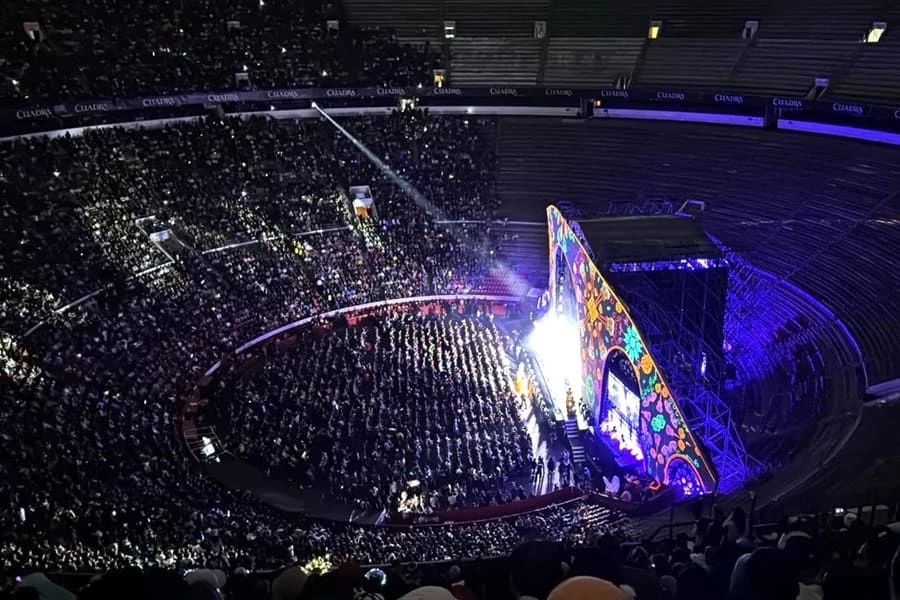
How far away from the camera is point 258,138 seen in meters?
38.2

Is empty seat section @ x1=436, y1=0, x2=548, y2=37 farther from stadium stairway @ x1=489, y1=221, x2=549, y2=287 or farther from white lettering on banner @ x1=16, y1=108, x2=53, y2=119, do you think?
white lettering on banner @ x1=16, y1=108, x2=53, y2=119

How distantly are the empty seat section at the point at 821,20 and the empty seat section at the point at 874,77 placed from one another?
1.37 m

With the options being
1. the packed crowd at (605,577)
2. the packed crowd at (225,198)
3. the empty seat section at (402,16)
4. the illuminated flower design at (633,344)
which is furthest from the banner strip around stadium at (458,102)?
the packed crowd at (605,577)

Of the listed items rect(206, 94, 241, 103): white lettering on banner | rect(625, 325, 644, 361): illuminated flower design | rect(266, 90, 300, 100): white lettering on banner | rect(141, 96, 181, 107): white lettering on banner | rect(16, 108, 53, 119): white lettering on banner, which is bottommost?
rect(625, 325, 644, 361): illuminated flower design

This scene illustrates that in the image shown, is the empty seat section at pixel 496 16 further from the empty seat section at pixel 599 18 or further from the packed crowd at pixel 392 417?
the packed crowd at pixel 392 417

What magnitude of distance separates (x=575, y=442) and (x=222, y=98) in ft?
94.7

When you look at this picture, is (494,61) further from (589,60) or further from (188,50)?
(188,50)

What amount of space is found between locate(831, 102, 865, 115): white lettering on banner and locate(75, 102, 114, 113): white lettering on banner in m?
36.3

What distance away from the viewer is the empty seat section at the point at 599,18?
40.6 m

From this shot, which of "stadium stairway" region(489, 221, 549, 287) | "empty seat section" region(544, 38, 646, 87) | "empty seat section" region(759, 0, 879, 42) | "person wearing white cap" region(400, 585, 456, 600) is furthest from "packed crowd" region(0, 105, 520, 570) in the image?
"empty seat section" region(759, 0, 879, 42)

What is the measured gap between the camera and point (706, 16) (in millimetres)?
38844

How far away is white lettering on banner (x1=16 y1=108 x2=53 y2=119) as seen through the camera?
3247cm

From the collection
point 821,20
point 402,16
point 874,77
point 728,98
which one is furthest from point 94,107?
point 874,77

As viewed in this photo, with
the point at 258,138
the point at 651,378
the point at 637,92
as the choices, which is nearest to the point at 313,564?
the point at 651,378
